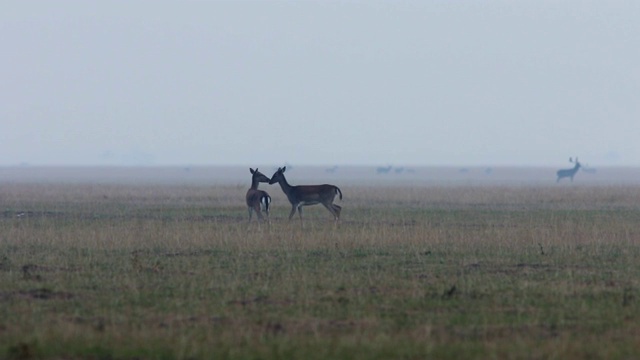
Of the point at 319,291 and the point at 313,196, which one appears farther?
the point at 313,196

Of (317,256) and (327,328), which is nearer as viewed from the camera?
(327,328)

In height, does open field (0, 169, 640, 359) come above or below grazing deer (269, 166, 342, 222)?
below

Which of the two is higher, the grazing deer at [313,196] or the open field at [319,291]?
the grazing deer at [313,196]

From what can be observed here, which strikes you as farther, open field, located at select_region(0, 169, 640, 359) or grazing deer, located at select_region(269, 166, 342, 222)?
grazing deer, located at select_region(269, 166, 342, 222)

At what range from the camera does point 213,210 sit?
3094 centimetres

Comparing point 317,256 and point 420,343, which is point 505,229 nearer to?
point 317,256

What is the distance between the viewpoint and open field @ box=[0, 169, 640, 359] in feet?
32.2

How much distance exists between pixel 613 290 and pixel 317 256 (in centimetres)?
518

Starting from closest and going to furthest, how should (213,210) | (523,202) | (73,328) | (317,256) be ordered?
(73,328) < (317,256) < (213,210) < (523,202)

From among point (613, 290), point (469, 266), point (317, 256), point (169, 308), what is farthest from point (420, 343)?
point (317, 256)

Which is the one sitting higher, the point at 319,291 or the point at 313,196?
the point at 313,196

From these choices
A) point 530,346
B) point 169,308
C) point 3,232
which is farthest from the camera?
point 3,232

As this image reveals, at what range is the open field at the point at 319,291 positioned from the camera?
32.2 ft

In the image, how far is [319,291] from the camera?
42.4ft
